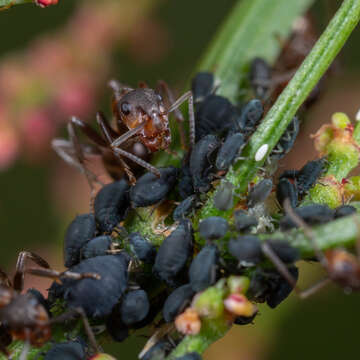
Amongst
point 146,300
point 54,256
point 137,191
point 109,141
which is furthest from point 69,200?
point 146,300

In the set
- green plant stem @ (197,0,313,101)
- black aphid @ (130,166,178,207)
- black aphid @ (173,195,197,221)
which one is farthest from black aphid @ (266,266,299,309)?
green plant stem @ (197,0,313,101)

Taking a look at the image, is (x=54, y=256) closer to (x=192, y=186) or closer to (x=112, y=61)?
(x=112, y=61)

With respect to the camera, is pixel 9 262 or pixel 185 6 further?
pixel 185 6

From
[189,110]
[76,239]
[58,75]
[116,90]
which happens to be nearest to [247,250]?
[76,239]

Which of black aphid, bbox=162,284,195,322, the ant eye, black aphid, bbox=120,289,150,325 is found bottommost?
black aphid, bbox=120,289,150,325

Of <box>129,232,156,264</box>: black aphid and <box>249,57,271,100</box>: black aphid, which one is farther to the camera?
<box>249,57,271,100</box>: black aphid

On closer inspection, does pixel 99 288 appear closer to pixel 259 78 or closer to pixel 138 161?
pixel 138 161

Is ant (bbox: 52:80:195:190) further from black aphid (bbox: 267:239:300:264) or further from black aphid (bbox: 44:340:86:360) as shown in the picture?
black aphid (bbox: 267:239:300:264)
